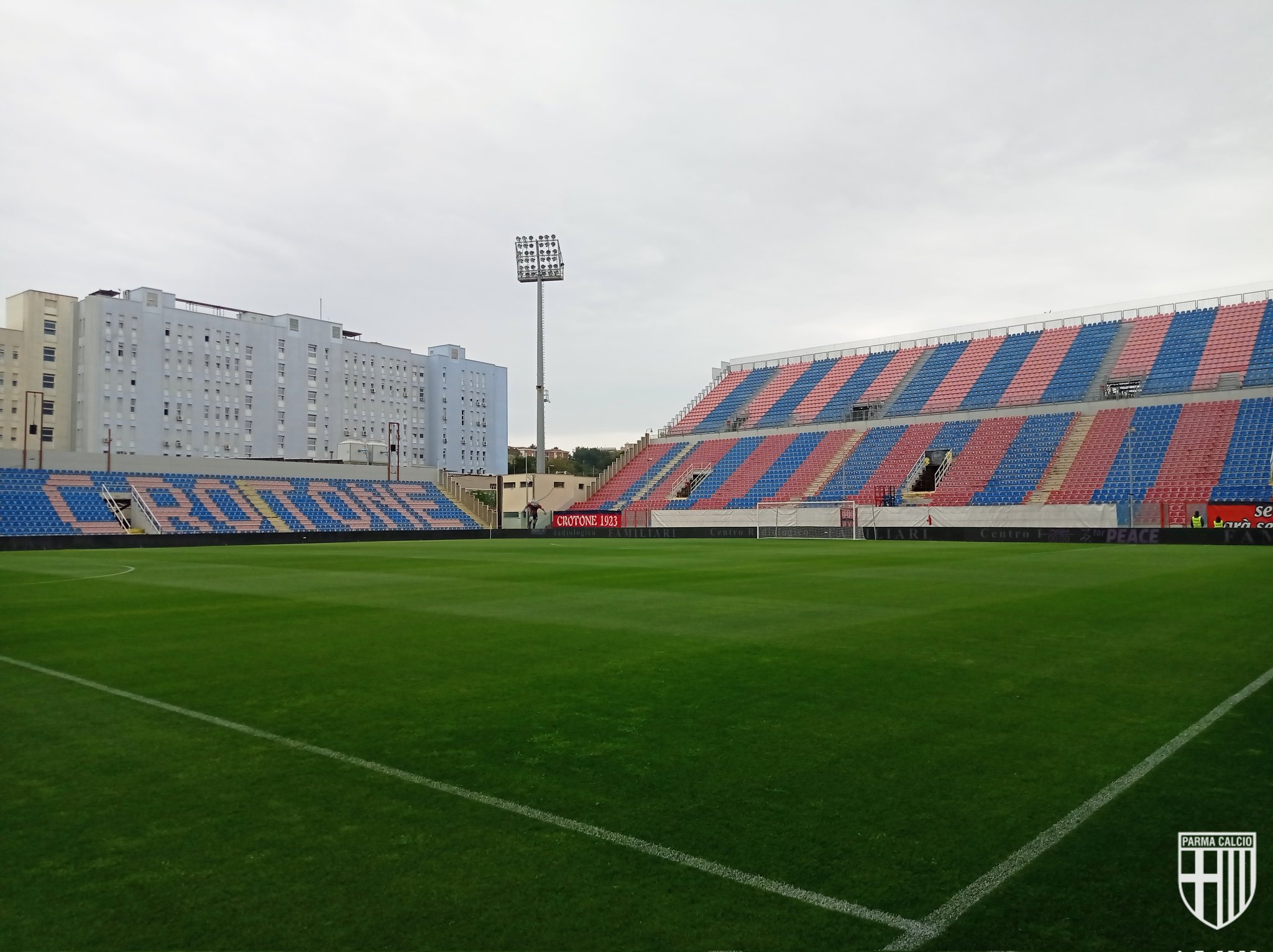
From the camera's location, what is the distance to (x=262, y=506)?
60.9 metres

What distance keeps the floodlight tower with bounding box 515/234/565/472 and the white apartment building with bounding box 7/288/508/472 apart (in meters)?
41.7

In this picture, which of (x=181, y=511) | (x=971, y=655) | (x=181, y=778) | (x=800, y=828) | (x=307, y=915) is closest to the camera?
(x=307, y=915)

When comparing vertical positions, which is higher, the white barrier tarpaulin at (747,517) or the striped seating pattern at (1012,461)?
the striped seating pattern at (1012,461)

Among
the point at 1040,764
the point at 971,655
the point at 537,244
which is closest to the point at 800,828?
the point at 1040,764

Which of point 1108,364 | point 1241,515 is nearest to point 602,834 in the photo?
point 1241,515

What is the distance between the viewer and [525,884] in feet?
13.1

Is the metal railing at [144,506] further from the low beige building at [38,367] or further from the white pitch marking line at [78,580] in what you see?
the low beige building at [38,367]

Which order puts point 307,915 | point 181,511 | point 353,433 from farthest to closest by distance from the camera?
1. point 353,433
2. point 181,511
3. point 307,915

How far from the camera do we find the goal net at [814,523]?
4825cm

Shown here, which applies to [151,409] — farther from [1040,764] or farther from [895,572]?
[1040,764]

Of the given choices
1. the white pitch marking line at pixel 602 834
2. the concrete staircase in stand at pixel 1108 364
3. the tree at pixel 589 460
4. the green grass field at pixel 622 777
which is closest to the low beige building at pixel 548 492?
the concrete staircase in stand at pixel 1108 364

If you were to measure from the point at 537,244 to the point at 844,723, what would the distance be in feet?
241

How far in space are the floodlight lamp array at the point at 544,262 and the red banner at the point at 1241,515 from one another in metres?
53.3

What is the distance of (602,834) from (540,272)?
73239 mm
